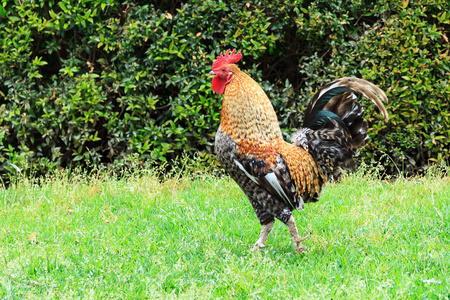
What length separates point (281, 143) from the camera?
13.7 ft

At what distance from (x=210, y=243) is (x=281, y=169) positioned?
91cm

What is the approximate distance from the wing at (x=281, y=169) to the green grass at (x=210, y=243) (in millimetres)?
469

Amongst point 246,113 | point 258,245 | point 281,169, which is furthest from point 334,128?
point 258,245

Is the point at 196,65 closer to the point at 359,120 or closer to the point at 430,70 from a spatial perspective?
the point at 359,120

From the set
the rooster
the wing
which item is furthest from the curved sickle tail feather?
the wing

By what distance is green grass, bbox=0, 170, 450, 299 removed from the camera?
11.3 feet

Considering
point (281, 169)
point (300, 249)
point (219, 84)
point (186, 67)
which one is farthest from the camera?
point (186, 67)

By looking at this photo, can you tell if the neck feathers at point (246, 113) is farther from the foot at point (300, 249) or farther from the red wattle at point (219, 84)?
the foot at point (300, 249)

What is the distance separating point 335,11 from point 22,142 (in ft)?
14.1

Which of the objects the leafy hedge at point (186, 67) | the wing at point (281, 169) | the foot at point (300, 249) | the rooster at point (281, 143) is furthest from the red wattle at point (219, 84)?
the leafy hedge at point (186, 67)

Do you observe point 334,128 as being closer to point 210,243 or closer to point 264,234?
point 264,234

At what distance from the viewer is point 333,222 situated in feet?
15.8

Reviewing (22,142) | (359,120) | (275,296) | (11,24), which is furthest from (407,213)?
(11,24)

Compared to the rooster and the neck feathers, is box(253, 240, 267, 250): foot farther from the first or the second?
the neck feathers
